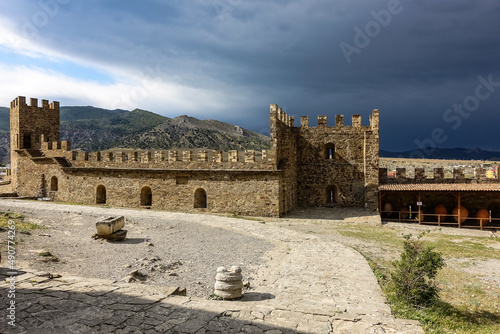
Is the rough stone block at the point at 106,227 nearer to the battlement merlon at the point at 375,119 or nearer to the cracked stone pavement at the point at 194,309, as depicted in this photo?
the cracked stone pavement at the point at 194,309

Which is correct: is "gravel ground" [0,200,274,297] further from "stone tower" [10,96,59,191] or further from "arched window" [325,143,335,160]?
"stone tower" [10,96,59,191]

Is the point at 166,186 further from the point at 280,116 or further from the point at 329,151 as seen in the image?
the point at 329,151

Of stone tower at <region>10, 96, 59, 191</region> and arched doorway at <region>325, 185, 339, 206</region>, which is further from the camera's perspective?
stone tower at <region>10, 96, 59, 191</region>

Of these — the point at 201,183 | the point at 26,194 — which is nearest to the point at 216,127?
the point at 26,194

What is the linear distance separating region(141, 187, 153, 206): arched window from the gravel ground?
6.53 meters

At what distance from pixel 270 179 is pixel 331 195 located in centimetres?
715

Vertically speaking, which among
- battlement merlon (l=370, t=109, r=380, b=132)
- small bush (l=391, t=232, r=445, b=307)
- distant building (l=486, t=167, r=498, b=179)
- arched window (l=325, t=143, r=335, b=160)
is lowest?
small bush (l=391, t=232, r=445, b=307)

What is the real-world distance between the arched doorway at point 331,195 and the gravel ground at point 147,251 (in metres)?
11.3

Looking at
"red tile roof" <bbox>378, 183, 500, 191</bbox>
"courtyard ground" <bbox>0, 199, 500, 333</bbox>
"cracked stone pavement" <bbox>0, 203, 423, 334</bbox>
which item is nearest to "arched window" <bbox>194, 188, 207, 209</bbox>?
"courtyard ground" <bbox>0, 199, 500, 333</bbox>

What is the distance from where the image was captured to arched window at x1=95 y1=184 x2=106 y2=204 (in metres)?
23.5

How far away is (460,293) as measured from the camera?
30.2 feet

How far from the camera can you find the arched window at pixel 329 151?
24052 mm

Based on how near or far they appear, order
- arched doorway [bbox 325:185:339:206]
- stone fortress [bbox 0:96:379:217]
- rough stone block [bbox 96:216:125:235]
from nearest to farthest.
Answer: rough stone block [bbox 96:216:125:235] < stone fortress [bbox 0:96:379:217] < arched doorway [bbox 325:185:339:206]

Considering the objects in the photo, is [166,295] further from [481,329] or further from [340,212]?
[340,212]
